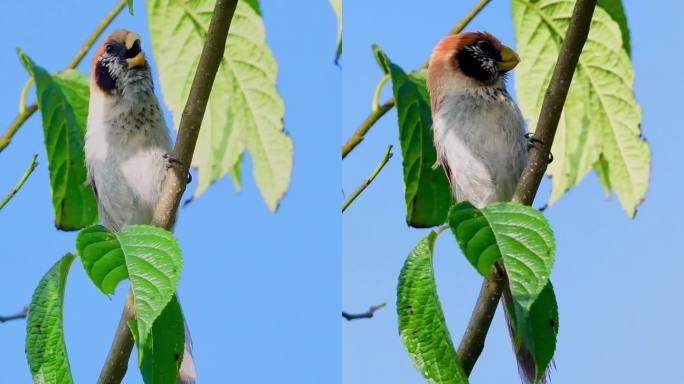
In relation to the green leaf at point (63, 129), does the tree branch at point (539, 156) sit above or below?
above

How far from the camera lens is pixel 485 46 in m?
2.45

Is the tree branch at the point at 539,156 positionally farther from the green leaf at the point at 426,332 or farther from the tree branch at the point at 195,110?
the tree branch at the point at 195,110

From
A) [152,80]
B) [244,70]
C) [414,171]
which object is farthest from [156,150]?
[414,171]

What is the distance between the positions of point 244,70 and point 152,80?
33.7 inches

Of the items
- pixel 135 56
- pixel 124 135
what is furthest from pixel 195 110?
pixel 135 56

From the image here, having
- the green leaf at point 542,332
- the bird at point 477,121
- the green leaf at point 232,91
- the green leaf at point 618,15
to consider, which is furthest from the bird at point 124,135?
the green leaf at point 542,332

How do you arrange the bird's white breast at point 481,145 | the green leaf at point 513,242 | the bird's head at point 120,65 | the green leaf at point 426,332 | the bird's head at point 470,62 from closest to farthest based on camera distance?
1. the green leaf at point 513,242
2. the green leaf at point 426,332
3. the bird's white breast at point 481,145
4. the bird's head at point 470,62
5. the bird's head at point 120,65

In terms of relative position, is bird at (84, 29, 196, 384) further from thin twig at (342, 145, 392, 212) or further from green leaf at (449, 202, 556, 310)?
green leaf at (449, 202, 556, 310)

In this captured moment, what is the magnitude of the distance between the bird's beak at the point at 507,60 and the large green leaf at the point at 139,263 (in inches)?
59.1

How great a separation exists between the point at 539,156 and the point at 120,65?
160 cm

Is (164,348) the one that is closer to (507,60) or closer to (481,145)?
(481,145)

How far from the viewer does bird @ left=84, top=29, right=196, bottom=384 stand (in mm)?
2408

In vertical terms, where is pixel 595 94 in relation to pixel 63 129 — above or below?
above

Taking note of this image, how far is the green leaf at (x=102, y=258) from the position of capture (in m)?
1.02
